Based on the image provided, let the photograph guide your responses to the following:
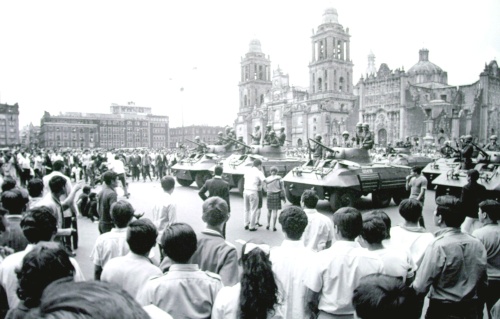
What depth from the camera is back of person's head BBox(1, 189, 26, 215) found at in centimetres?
499

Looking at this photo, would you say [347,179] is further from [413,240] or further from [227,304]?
[227,304]

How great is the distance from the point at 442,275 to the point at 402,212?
1.13 metres

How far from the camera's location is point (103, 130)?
323 feet

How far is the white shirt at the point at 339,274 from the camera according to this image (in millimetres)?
3490

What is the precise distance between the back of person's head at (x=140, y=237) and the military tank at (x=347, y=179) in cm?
950

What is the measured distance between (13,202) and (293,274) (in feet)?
11.8

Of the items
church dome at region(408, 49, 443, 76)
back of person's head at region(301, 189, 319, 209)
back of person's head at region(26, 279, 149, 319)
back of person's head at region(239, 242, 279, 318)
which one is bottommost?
back of person's head at region(239, 242, 279, 318)

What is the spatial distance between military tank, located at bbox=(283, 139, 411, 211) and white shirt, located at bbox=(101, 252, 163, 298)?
963cm

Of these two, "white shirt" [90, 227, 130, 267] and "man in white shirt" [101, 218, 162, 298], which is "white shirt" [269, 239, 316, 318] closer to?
"man in white shirt" [101, 218, 162, 298]

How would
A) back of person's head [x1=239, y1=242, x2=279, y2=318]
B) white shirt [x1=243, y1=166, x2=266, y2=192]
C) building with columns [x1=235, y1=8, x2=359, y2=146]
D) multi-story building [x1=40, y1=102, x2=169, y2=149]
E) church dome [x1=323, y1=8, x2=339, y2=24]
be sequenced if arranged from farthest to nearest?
multi-story building [x1=40, y1=102, x2=169, y2=149], church dome [x1=323, y1=8, x2=339, y2=24], building with columns [x1=235, y1=8, x2=359, y2=146], white shirt [x1=243, y1=166, x2=266, y2=192], back of person's head [x1=239, y1=242, x2=279, y2=318]

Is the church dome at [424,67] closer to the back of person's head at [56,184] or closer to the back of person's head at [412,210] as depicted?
the back of person's head at [412,210]

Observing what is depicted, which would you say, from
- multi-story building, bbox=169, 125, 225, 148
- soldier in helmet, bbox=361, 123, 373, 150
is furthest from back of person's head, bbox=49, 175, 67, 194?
multi-story building, bbox=169, 125, 225, 148

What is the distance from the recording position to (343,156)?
47.7ft

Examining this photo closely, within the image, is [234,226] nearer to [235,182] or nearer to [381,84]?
[235,182]
